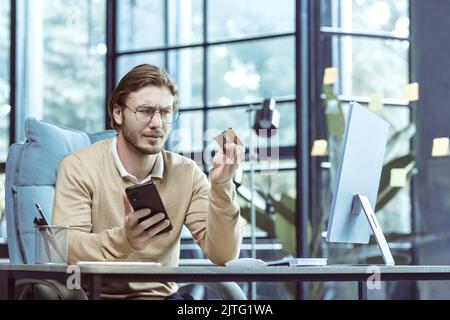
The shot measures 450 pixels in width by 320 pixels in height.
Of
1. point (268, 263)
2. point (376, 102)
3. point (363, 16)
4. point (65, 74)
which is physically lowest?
point (268, 263)

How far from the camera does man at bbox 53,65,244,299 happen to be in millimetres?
2316

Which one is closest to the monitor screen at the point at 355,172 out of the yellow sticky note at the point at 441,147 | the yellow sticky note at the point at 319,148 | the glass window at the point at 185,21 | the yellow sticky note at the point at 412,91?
the yellow sticky note at the point at 441,147

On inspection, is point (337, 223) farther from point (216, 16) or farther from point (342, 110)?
point (216, 16)

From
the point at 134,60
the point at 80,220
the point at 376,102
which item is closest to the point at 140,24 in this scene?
the point at 134,60

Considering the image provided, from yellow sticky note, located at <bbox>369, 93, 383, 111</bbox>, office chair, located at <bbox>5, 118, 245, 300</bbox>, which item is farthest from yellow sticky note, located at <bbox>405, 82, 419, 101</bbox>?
office chair, located at <bbox>5, 118, 245, 300</bbox>

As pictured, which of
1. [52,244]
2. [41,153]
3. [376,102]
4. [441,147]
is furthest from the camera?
[376,102]

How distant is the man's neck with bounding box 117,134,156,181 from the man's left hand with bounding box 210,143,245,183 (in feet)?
1.25

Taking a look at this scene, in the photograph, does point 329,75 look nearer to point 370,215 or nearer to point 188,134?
point 188,134

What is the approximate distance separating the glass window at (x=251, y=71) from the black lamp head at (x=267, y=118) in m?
0.28

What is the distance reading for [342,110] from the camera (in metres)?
4.29

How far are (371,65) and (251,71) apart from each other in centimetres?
61

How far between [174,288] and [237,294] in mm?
173

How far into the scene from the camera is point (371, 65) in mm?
4441
